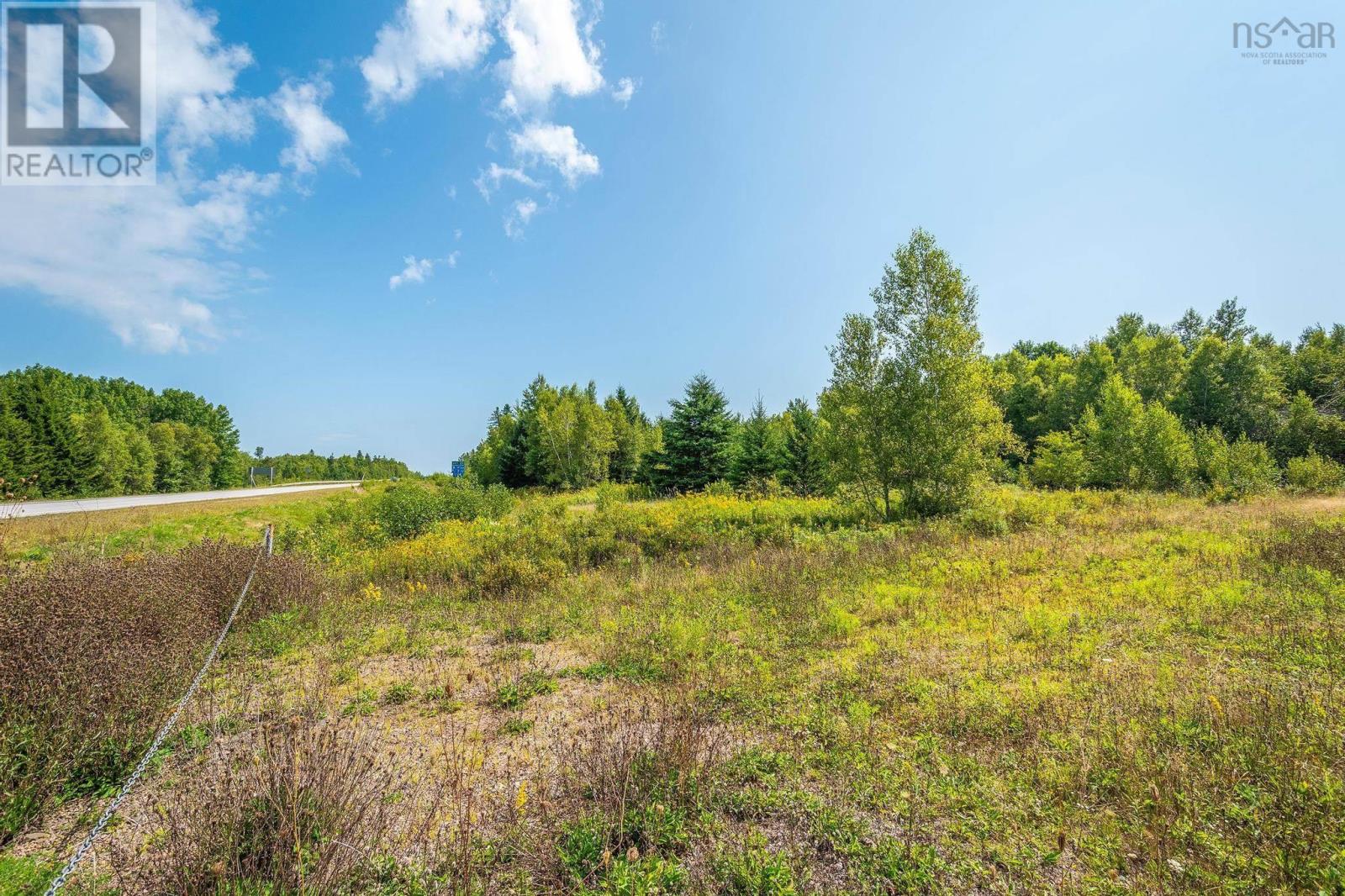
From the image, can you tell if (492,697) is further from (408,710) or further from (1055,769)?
(1055,769)

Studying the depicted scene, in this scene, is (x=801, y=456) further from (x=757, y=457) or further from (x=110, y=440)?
(x=110, y=440)

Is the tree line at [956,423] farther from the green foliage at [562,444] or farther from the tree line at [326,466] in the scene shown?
the tree line at [326,466]

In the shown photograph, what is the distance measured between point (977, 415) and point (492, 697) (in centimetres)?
1581

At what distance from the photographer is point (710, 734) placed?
4094 millimetres

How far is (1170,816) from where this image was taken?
114 inches

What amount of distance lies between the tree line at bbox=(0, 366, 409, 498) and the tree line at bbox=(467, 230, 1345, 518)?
18170 millimetres

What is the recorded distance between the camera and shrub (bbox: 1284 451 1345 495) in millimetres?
21672

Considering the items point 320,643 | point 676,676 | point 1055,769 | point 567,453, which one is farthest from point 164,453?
point 1055,769

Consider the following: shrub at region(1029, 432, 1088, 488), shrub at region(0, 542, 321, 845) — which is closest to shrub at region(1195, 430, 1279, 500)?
shrub at region(1029, 432, 1088, 488)

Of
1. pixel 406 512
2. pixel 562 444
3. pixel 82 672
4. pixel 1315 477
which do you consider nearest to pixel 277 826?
pixel 82 672

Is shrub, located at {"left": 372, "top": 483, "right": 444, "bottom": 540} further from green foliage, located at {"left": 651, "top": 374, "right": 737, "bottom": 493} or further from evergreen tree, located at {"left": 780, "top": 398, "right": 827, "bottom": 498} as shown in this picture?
evergreen tree, located at {"left": 780, "top": 398, "right": 827, "bottom": 498}

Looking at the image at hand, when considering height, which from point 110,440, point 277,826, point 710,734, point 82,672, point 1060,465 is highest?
point 110,440

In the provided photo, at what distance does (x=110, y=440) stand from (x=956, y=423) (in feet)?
190

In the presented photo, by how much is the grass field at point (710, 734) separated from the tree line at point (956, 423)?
298 inches
